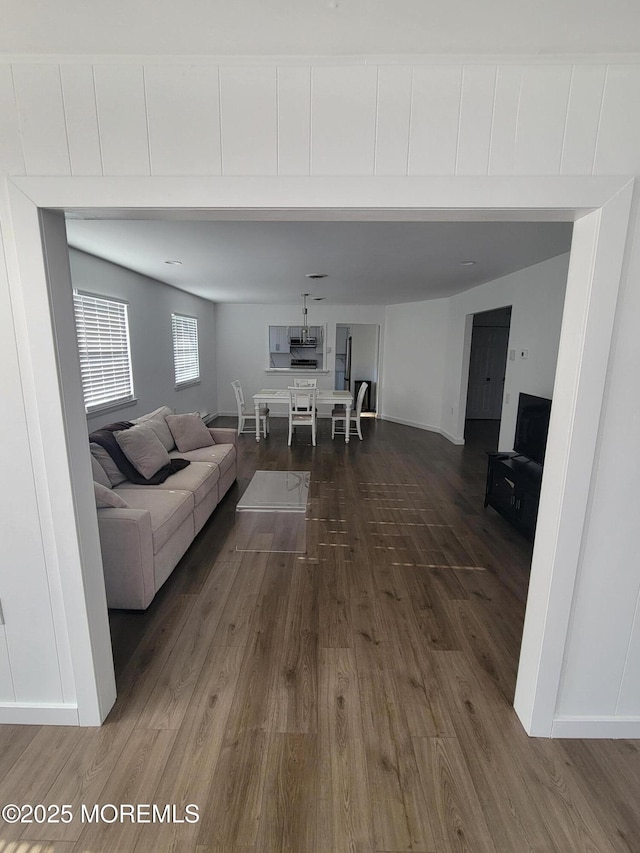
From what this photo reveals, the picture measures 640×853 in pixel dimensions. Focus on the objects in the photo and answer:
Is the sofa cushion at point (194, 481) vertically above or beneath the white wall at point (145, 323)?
beneath

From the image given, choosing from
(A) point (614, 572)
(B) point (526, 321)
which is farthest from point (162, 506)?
(B) point (526, 321)

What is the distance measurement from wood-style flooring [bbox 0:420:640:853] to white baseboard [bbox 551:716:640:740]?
0.04 m

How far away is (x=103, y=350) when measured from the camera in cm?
394

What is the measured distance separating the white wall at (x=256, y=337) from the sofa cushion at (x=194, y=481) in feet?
16.0

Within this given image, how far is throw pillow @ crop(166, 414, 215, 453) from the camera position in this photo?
12.6 ft

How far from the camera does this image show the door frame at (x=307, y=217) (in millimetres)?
1188

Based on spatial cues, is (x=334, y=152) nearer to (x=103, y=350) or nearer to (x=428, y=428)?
(x=103, y=350)

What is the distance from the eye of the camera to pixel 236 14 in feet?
3.27

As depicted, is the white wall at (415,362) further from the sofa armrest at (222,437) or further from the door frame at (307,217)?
the door frame at (307,217)

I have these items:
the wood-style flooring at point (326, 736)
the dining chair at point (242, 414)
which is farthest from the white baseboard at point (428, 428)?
the wood-style flooring at point (326, 736)

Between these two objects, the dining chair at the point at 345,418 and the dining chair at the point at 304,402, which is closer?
the dining chair at the point at 304,402

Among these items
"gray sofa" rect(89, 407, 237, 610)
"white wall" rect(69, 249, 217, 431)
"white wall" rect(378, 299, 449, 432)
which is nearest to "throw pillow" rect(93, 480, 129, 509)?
"gray sofa" rect(89, 407, 237, 610)

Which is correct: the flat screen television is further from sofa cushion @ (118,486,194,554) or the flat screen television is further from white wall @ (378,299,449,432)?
white wall @ (378,299,449,432)

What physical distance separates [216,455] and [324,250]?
214cm
